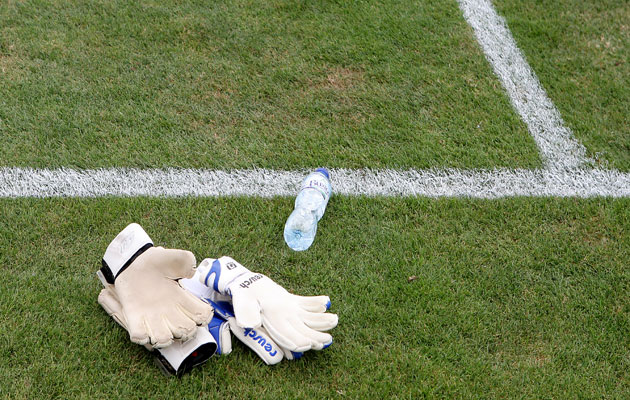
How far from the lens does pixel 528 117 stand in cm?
341

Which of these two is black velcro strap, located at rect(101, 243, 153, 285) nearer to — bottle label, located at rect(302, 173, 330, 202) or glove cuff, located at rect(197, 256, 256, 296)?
glove cuff, located at rect(197, 256, 256, 296)

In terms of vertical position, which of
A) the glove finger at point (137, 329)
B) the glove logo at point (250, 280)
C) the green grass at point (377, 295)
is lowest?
the green grass at point (377, 295)

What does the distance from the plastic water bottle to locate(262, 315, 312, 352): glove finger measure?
44cm

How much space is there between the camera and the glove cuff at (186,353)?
7.22 ft

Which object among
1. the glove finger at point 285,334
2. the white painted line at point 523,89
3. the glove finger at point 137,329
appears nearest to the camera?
the glove finger at point 137,329

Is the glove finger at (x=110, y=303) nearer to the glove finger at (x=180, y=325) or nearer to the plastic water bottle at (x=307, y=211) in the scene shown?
the glove finger at (x=180, y=325)

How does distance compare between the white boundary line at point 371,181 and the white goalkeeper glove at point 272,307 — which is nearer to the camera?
the white goalkeeper glove at point 272,307

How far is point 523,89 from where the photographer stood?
3.58 meters

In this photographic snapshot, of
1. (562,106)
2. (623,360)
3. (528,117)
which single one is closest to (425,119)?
(528,117)

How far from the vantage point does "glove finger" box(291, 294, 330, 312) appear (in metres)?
2.38

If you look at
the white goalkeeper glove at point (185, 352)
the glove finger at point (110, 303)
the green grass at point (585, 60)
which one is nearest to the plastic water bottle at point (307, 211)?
the white goalkeeper glove at point (185, 352)

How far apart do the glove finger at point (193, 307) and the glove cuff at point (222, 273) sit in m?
0.10

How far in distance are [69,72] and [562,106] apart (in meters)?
2.58

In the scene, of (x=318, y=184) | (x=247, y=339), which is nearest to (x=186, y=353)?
(x=247, y=339)
